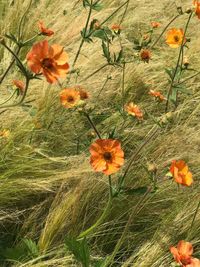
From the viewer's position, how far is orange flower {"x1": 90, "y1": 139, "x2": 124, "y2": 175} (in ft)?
3.43

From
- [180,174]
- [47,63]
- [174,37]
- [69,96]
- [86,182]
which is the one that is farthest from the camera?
[174,37]

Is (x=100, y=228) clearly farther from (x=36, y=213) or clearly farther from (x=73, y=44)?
(x=73, y=44)

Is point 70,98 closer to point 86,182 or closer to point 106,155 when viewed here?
point 86,182

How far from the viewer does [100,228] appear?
124cm

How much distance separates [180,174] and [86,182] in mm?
332

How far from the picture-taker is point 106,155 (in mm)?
1054

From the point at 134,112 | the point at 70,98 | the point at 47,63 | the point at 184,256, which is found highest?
the point at 47,63

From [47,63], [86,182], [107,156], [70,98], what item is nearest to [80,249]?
[107,156]

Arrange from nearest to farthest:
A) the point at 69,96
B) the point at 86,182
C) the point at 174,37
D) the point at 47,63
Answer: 1. the point at 47,63
2. the point at 86,182
3. the point at 69,96
4. the point at 174,37

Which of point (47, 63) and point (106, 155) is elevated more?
point (47, 63)

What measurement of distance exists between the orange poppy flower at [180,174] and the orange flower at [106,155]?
133 mm

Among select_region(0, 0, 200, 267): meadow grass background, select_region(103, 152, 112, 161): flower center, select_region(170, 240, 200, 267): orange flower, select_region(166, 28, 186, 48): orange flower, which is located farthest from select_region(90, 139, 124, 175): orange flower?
select_region(166, 28, 186, 48): orange flower

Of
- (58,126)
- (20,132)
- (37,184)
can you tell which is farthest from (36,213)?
(58,126)

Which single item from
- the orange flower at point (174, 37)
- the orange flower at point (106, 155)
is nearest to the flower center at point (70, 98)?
the orange flower at point (106, 155)
